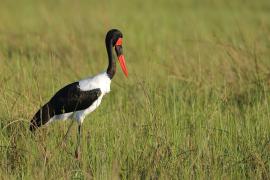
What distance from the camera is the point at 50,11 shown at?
15.1 meters

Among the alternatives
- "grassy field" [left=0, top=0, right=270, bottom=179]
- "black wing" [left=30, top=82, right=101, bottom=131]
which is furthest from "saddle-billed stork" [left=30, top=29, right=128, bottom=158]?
"grassy field" [left=0, top=0, right=270, bottom=179]

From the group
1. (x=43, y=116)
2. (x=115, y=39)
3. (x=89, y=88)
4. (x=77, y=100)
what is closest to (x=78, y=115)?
(x=77, y=100)

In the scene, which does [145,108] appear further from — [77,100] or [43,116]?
[43,116]

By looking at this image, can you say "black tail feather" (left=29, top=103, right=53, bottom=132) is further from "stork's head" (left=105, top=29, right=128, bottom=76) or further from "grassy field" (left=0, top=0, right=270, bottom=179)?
"stork's head" (left=105, top=29, right=128, bottom=76)

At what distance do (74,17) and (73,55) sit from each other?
12.9 feet

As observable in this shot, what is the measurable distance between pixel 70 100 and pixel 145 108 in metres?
0.69

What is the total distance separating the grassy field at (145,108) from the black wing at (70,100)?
0.52 ft

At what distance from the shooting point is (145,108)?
641 cm

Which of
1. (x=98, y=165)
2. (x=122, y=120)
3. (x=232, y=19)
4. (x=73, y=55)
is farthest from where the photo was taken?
(x=232, y=19)

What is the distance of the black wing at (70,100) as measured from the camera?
6.08 meters

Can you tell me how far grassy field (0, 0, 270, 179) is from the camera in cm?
506

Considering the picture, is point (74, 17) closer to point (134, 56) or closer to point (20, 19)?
point (20, 19)

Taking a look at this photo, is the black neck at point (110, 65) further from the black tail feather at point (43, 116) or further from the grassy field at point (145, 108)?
the black tail feather at point (43, 116)

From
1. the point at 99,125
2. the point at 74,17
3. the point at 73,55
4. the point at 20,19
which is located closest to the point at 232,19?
the point at 74,17
